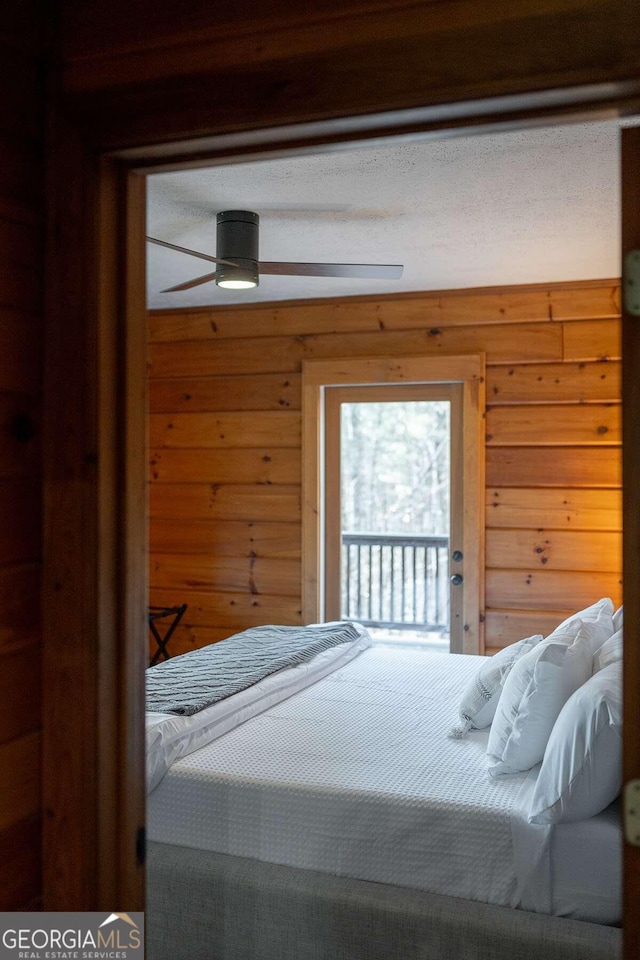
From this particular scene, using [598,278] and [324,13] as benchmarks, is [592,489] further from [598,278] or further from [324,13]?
[324,13]

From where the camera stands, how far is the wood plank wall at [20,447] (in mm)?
1350

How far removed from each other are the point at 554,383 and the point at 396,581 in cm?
152

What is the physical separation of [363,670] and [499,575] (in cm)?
145

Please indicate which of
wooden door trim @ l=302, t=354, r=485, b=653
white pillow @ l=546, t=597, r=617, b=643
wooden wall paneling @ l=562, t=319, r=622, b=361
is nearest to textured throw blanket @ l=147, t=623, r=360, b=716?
wooden door trim @ l=302, t=354, r=485, b=653

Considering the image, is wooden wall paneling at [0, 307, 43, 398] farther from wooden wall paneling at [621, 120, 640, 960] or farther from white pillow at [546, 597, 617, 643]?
white pillow at [546, 597, 617, 643]

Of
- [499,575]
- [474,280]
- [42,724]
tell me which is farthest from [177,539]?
[42,724]

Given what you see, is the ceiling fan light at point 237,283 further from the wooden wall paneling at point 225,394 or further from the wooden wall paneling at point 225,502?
the wooden wall paneling at point 225,502

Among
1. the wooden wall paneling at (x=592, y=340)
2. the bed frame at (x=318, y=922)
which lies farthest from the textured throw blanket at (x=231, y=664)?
the wooden wall paneling at (x=592, y=340)

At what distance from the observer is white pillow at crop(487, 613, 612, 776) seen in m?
2.38

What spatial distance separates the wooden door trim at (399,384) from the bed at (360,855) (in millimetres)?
2121

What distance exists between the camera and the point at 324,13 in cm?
123

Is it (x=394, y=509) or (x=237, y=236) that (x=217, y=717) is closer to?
(x=237, y=236)

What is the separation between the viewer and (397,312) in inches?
196

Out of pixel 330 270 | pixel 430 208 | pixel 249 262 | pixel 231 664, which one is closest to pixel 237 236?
pixel 249 262
